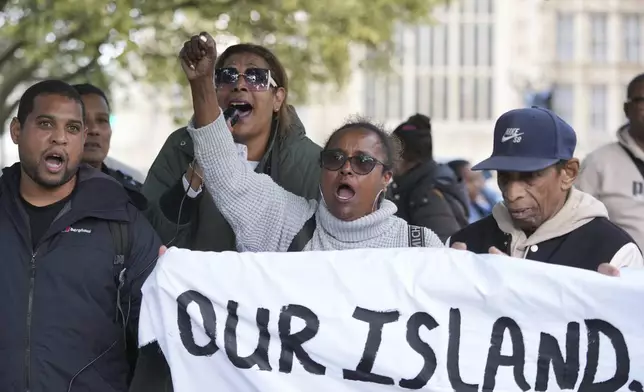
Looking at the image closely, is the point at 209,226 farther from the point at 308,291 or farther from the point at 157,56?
the point at 157,56

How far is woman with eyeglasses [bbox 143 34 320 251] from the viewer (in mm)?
5137

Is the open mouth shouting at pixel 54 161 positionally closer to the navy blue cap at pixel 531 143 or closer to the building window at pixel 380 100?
the navy blue cap at pixel 531 143

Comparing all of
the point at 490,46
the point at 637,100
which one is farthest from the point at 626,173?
the point at 490,46

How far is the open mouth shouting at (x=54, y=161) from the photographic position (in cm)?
464

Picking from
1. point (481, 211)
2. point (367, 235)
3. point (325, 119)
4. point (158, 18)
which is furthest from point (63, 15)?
point (325, 119)

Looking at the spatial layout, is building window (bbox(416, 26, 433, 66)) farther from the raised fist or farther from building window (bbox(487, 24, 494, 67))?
the raised fist

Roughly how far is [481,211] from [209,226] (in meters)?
9.03

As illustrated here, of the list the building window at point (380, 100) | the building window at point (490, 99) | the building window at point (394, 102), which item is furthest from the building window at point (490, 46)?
the building window at point (380, 100)

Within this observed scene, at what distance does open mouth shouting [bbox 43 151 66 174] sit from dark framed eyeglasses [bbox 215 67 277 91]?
2.67 ft

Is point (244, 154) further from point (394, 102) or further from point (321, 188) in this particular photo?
point (394, 102)

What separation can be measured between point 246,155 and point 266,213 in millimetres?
336

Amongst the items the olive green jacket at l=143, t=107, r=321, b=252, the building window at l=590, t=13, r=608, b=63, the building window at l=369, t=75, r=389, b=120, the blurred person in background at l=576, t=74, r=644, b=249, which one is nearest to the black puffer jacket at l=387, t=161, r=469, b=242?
the blurred person in background at l=576, t=74, r=644, b=249

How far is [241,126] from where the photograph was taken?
5191 millimetres

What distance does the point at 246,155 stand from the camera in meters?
5.03
